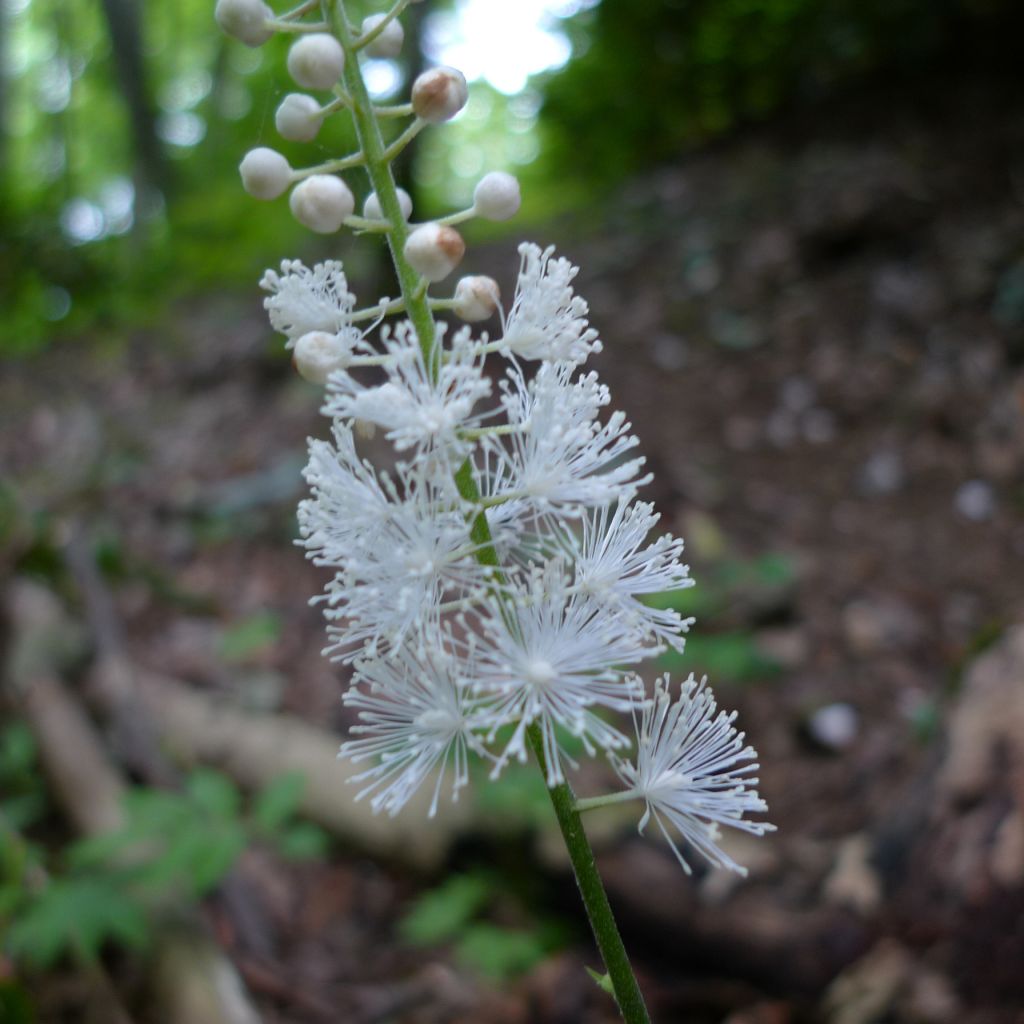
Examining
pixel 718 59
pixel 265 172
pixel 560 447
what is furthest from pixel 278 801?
pixel 718 59

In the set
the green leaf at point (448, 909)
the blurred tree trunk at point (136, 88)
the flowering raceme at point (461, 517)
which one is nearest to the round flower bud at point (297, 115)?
the flowering raceme at point (461, 517)

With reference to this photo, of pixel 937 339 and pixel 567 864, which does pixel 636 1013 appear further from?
pixel 937 339

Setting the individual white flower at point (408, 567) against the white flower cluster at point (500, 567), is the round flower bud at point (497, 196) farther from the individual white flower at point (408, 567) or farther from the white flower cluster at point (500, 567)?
the individual white flower at point (408, 567)

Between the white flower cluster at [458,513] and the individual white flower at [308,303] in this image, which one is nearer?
the white flower cluster at [458,513]

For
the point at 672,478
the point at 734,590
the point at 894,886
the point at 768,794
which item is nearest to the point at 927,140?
the point at 672,478

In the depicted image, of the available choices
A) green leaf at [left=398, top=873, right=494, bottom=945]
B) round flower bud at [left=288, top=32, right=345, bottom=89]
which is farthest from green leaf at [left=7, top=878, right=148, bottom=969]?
round flower bud at [left=288, top=32, right=345, bottom=89]

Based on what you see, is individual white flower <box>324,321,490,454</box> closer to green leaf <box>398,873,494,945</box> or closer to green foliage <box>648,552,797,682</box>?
green leaf <box>398,873,494,945</box>

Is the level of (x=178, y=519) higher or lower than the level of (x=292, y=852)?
higher
